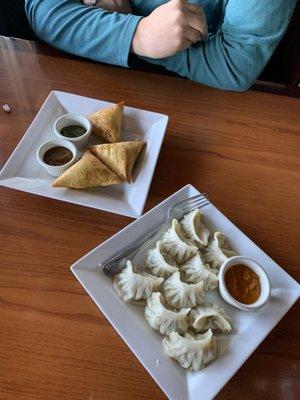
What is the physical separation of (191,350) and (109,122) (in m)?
0.47

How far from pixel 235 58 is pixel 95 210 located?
492 mm

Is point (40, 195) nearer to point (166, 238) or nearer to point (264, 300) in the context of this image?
point (166, 238)

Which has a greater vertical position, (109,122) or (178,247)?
(109,122)

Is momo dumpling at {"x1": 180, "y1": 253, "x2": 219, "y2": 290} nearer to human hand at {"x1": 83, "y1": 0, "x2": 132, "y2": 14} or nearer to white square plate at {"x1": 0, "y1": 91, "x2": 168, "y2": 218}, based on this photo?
white square plate at {"x1": 0, "y1": 91, "x2": 168, "y2": 218}

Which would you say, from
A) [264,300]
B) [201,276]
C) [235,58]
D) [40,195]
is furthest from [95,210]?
[235,58]

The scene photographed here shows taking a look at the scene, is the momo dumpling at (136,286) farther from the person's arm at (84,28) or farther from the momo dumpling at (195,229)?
the person's arm at (84,28)

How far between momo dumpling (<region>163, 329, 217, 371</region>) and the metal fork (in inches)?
5.7

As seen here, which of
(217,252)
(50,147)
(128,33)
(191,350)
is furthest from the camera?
(128,33)

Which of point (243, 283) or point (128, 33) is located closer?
point (243, 283)

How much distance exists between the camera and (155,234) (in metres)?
0.68

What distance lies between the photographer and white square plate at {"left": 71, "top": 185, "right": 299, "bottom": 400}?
1.74ft

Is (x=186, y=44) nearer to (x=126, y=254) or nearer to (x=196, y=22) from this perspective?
(x=196, y=22)

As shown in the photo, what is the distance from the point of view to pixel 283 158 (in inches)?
32.6

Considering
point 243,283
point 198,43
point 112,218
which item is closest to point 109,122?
point 112,218
